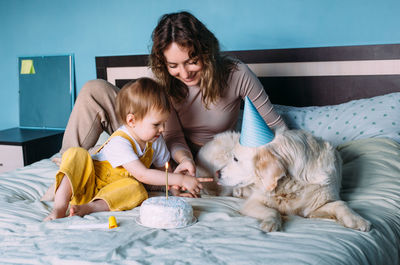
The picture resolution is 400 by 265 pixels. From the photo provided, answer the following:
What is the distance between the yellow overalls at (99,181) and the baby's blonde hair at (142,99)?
0.13 m

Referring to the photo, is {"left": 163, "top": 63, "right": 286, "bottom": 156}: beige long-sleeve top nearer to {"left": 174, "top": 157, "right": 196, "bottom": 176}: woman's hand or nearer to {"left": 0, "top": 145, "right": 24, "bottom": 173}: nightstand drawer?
{"left": 174, "top": 157, "right": 196, "bottom": 176}: woman's hand

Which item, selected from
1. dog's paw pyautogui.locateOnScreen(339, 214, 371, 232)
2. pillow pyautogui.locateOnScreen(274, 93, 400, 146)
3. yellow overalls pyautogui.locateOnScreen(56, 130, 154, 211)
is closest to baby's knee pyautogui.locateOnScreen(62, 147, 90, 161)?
yellow overalls pyautogui.locateOnScreen(56, 130, 154, 211)

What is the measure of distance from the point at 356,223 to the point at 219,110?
1.02 m

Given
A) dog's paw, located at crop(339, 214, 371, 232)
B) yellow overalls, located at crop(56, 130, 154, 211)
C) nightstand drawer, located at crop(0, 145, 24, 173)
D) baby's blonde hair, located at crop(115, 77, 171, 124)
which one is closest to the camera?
dog's paw, located at crop(339, 214, 371, 232)

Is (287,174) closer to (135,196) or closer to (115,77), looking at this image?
(135,196)

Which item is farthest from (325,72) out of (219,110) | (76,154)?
(76,154)

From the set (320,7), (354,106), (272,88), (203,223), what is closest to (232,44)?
(272,88)

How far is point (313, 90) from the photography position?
8.70 ft

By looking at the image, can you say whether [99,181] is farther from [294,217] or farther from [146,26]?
[146,26]

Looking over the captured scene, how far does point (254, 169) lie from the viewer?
138 centimetres

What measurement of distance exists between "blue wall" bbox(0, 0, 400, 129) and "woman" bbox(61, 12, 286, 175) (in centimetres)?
71

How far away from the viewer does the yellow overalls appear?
5.03 ft

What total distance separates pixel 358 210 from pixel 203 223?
22.8 inches

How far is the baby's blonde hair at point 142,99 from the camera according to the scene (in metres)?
1.67
